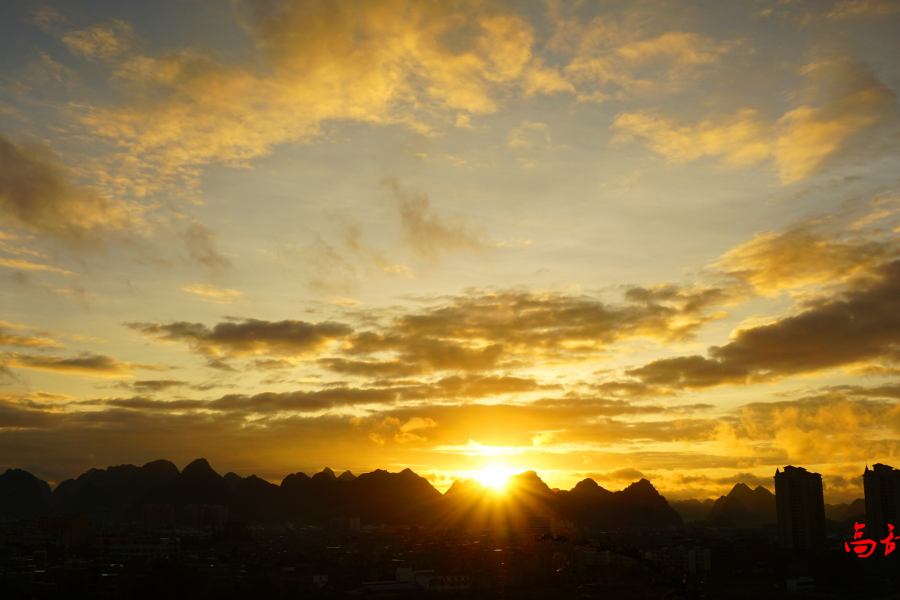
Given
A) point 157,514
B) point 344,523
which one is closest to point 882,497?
point 344,523

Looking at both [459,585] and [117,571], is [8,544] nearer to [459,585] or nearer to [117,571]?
[117,571]

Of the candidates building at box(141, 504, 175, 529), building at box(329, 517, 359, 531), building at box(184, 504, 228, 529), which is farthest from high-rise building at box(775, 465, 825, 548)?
building at box(141, 504, 175, 529)

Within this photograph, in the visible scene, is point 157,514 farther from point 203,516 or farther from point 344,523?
point 344,523

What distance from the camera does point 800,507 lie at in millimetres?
104438

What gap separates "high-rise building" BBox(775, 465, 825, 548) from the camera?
102 metres

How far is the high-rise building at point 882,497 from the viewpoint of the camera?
Answer: 298 feet

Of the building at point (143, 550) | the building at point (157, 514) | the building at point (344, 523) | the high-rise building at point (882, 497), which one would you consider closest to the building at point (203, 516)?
the building at point (157, 514)

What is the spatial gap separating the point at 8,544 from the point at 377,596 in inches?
2321

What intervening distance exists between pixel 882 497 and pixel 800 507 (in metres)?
14.5

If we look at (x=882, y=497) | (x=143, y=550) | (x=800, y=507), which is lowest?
(x=143, y=550)

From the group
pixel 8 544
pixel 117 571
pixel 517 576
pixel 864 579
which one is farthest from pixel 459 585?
pixel 8 544

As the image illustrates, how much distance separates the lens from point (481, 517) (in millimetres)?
176625

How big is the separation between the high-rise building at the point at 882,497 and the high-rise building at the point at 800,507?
9692mm

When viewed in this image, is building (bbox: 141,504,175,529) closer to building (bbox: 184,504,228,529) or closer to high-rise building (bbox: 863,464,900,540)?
building (bbox: 184,504,228,529)
